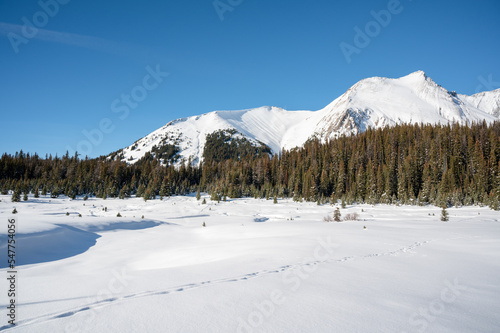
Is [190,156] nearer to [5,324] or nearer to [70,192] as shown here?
[70,192]

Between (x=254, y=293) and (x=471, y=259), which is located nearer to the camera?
(x=254, y=293)

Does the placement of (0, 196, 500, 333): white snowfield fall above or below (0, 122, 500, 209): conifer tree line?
below

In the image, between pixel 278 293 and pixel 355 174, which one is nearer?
pixel 278 293

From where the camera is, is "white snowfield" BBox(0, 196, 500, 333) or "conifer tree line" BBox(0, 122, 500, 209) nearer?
"white snowfield" BBox(0, 196, 500, 333)

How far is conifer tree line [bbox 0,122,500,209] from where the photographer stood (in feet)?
152

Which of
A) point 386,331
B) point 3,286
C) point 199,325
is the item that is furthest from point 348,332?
point 3,286

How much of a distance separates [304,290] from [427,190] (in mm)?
52372

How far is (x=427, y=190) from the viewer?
45.4 metres

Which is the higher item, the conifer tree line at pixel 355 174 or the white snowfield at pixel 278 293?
the conifer tree line at pixel 355 174

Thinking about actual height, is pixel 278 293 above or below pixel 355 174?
below

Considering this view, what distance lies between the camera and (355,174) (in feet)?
205

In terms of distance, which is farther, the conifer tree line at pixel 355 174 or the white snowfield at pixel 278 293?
the conifer tree line at pixel 355 174

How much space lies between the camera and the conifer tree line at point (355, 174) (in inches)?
1829

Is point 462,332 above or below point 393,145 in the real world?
below
